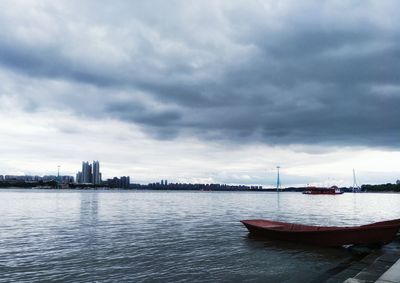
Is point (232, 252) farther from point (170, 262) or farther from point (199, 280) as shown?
point (199, 280)

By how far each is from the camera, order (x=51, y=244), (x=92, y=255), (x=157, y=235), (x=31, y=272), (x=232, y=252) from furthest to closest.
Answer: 1. (x=157, y=235)
2. (x=51, y=244)
3. (x=232, y=252)
4. (x=92, y=255)
5. (x=31, y=272)

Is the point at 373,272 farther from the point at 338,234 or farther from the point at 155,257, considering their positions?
the point at 155,257

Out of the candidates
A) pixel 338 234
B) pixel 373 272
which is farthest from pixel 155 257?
pixel 373 272

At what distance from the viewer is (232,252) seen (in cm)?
2642

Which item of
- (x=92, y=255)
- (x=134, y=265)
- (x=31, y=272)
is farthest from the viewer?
(x=92, y=255)

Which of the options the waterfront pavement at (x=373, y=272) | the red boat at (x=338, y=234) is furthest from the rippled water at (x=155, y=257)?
the waterfront pavement at (x=373, y=272)

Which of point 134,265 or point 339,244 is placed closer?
point 134,265

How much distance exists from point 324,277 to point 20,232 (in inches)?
1099

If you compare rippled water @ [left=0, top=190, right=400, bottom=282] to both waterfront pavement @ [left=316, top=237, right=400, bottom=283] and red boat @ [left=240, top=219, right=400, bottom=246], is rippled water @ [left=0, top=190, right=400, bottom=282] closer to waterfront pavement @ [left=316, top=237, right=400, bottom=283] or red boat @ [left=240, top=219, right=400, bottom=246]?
red boat @ [left=240, top=219, right=400, bottom=246]

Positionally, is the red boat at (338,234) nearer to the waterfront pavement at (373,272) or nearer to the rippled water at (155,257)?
the rippled water at (155,257)

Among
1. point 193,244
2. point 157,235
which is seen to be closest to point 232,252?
point 193,244

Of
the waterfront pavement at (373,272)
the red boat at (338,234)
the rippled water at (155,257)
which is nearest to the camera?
the waterfront pavement at (373,272)

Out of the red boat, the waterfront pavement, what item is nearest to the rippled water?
the red boat

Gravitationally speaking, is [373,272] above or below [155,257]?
above
